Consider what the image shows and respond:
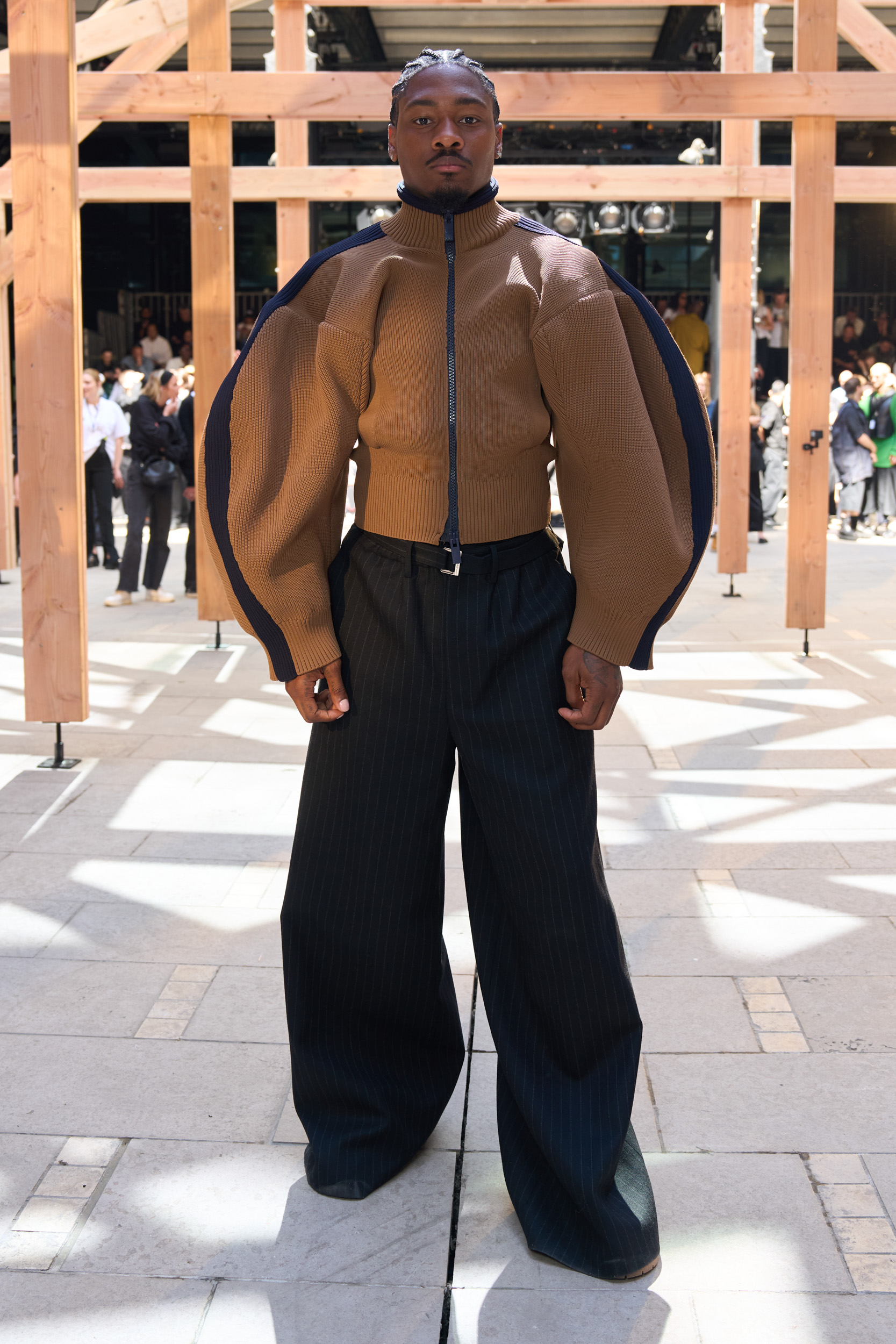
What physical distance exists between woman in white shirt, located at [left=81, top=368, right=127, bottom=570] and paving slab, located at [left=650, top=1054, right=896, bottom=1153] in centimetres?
825

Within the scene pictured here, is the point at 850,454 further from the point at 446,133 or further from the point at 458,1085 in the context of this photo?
the point at 446,133

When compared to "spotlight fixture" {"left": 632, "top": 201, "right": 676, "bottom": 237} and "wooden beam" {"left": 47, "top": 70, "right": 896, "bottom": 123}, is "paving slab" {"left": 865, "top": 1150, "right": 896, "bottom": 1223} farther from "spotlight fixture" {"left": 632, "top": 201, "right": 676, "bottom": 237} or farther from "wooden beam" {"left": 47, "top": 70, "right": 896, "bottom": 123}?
"spotlight fixture" {"left": 632, "top": 201, "right": 676, "bottom": 237}

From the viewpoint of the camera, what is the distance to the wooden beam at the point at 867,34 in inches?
286

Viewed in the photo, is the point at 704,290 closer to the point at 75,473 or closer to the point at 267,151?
the point at 267,151

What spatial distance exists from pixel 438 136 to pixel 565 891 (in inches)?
42.5

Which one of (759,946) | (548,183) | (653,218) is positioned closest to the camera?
(759,946)

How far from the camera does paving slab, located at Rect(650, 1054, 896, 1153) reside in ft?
7.74

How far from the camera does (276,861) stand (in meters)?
3.93

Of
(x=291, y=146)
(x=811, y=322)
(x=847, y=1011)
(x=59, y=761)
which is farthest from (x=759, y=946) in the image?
(x=291, y=146)


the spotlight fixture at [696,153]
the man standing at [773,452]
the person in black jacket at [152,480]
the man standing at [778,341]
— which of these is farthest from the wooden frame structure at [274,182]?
the man standing at [778,341]

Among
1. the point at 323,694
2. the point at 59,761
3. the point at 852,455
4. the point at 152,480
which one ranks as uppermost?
the point at 852,455

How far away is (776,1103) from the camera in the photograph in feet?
8.21

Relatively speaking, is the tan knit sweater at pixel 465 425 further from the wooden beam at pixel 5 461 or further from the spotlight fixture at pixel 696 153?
the spotlight fixture at pixel 696 153

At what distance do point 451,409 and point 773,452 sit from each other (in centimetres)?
1239
